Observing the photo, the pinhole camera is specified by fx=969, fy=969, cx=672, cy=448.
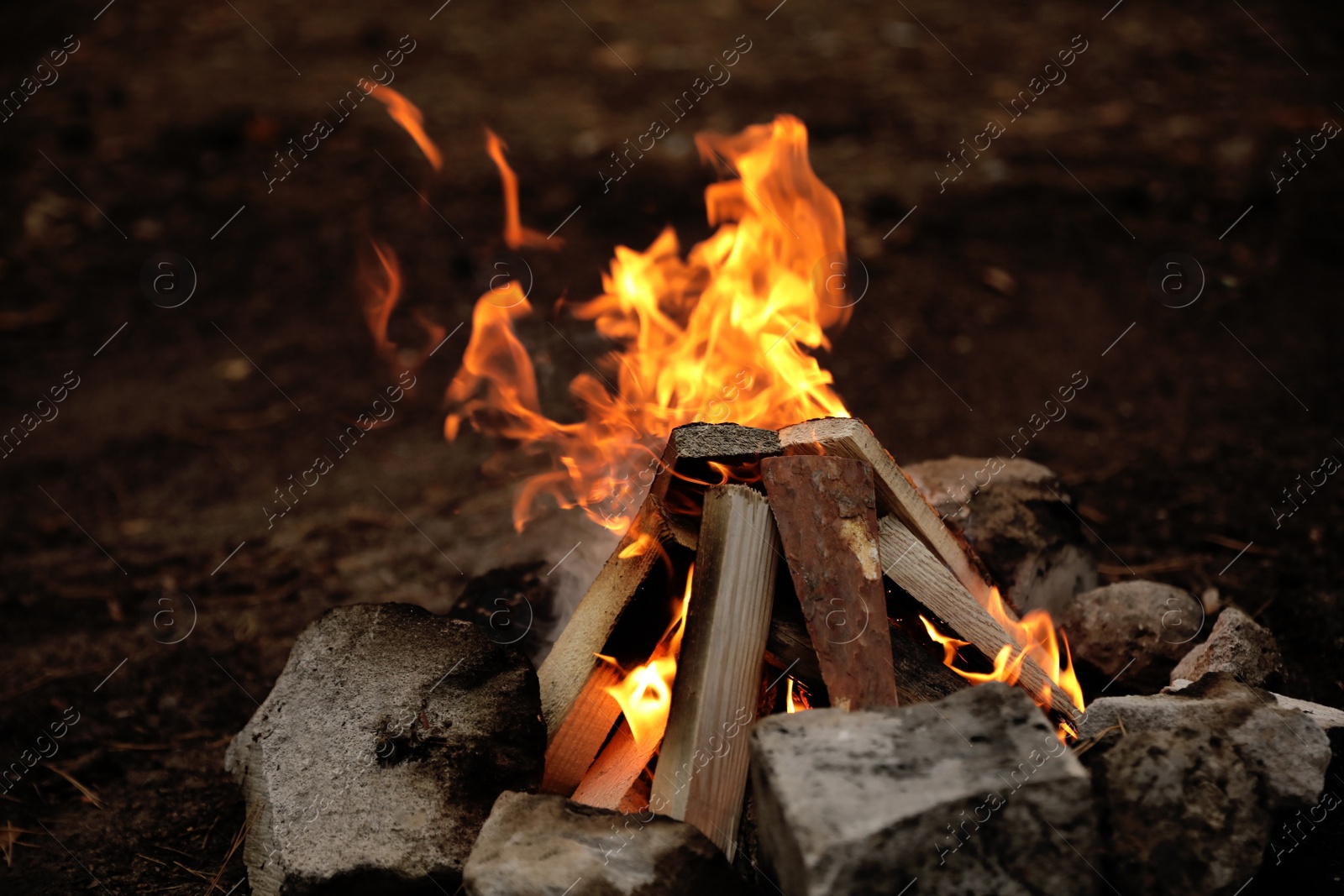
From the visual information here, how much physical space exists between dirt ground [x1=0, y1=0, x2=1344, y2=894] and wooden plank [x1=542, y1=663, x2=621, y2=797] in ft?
3.12

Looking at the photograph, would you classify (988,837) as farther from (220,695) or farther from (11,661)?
(11,661)

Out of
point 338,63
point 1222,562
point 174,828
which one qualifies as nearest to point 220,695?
point 174,828

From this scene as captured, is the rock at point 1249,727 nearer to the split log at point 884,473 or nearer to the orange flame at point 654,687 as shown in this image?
the split log at point 884,473

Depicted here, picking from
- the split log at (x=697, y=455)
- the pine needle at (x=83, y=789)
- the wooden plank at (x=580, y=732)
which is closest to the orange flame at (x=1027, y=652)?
the split log at (x=697, y=455)

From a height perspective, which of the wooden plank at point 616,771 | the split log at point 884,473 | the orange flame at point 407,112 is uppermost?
the orange flame at point 407,112

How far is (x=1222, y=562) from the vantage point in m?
3.92

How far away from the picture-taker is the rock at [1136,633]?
298 centimetres

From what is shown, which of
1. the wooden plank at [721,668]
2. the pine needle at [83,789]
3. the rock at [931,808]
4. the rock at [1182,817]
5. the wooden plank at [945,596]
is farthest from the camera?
the pine needle at [83,789]

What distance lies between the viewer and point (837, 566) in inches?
93.7

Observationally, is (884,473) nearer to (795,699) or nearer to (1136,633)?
(795,699)

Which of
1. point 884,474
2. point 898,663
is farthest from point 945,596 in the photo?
Result: point 884,474

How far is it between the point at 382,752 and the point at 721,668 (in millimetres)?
881

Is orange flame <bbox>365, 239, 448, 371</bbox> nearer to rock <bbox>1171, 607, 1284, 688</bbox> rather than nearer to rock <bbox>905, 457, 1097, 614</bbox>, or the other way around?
rock <bbox>905, 457, 1097, 614</bbox>

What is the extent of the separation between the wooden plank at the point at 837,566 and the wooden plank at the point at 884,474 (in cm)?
5
